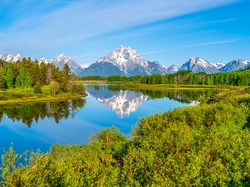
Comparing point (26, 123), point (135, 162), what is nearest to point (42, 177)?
point (135, 162)

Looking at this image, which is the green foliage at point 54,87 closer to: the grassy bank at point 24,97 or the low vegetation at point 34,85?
the low vegetation at point 34,85

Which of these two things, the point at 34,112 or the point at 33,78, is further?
the point at 33,78

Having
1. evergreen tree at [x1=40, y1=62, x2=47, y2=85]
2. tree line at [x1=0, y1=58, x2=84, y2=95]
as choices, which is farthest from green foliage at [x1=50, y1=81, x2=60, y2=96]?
evergreen tree at [x1=40, y1=62, x2=47, y2=85]

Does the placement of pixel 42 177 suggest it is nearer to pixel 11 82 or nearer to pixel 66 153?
pixel 66 153

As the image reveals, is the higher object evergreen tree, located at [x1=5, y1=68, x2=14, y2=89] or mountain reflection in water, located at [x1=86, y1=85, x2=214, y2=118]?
evergreen tree, located at [x1=5, y1=68, x2=14, y2=89]

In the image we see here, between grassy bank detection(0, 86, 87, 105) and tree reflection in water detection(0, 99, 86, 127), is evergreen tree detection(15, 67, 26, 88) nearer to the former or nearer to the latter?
grassy bank detection(0, 86, 87, 105)

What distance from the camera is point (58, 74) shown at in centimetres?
15812

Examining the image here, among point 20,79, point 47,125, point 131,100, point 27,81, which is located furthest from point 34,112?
point 27,81

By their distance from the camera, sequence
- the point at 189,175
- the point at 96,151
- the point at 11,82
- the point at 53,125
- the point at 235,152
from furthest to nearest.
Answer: the point at 11,82 → the point at 53,125 → the point at 96,151 → the point at 235,152 → the point at 189,175

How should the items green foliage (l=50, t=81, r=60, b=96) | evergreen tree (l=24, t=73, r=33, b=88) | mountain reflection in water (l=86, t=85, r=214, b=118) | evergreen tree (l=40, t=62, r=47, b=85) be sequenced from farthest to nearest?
evergreen tree (l=40, t=62, r=47, b=85), evergreen tree (l=24, t=73, r=33, b=88), green foliage (l=50, t=81, r=60, b=96), mountain reflection in water (l=86, t=85, r=214, b=118)

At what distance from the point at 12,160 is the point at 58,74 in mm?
140005

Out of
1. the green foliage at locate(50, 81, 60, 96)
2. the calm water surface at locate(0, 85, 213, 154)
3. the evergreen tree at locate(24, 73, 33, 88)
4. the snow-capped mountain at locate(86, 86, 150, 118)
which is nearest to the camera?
the calm water surface at locate(0, 85, 213, 154)

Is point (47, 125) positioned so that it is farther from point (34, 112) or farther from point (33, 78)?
point (33, 78)

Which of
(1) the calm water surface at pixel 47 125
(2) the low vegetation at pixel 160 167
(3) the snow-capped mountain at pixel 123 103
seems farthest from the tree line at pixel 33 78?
(2) the low vegetation at pixel 160 167
